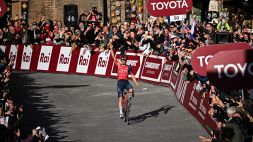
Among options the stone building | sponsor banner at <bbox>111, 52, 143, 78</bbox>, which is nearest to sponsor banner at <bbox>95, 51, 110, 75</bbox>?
sponsor banner at <bbox>111, 52, 143, 78</bbox>

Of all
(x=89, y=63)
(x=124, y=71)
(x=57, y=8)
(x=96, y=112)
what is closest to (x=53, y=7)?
(x=57, y=8)

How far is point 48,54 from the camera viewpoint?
116 ft

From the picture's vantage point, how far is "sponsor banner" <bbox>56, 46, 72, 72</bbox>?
34.9 m

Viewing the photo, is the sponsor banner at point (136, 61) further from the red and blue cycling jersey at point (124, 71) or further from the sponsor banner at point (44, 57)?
the red and blue cycling jersey at point (124, 71)

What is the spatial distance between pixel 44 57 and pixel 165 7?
58.2 feet

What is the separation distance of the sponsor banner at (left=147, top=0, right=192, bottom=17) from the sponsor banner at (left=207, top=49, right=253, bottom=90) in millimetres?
7531

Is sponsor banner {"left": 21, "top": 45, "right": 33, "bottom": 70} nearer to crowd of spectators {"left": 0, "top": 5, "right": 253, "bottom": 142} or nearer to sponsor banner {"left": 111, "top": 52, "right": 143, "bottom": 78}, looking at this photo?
crowd of spectators {"left": 0, "top": 5, "right": 253, "bottom": 142}

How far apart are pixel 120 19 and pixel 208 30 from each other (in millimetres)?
18066

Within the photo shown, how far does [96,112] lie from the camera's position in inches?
986

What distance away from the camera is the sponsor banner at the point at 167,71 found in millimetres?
28891

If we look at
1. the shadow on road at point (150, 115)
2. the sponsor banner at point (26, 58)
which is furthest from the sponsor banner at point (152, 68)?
the sponsor banner at point (26, 58)

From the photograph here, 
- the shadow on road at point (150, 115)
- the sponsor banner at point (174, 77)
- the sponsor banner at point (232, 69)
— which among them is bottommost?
the shadow on road at point (150, 115)

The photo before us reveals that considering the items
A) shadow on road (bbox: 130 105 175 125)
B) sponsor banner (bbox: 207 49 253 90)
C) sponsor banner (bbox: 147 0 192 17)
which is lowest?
shadow on road (bbox: 130 105 175 125)

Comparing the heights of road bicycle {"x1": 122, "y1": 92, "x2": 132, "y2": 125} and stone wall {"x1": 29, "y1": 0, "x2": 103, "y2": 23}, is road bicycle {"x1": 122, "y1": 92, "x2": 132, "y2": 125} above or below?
below
